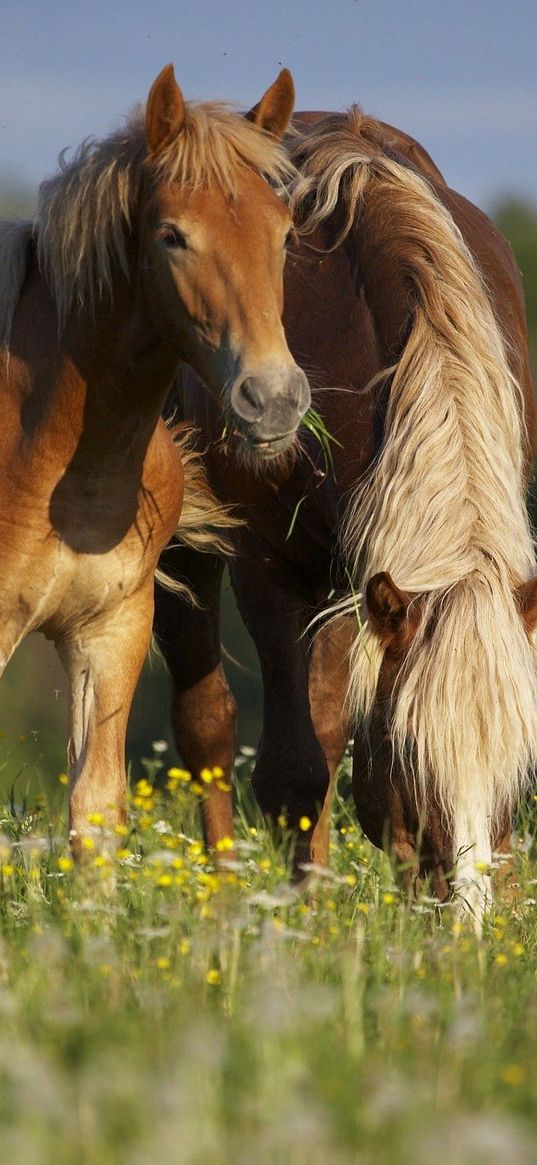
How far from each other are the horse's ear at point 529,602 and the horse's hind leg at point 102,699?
1072mm

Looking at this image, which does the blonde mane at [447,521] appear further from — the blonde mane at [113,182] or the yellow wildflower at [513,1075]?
the yellow wildflower at [513,1075]

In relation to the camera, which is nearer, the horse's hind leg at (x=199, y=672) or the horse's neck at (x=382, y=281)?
the horse's neck at (x=382, y=281)

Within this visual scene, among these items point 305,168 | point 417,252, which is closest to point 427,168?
point 305,168

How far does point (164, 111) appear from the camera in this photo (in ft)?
11.4

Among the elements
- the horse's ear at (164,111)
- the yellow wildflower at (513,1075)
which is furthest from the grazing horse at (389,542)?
the yellow wildflower at (513,1075)

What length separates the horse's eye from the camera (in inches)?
134

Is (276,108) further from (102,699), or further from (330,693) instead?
(330,693)

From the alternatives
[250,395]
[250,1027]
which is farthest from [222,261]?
[250,1027]

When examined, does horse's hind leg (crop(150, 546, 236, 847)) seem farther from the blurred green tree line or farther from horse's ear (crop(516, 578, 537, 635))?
the blurred green tree line

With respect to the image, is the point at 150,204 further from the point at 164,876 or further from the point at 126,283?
the point at 164,876

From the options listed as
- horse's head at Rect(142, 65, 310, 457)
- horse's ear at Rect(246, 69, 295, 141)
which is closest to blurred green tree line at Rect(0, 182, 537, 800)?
horse's ear at Rect(246, 69, 295, 141)

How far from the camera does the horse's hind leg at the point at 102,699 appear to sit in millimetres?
4051

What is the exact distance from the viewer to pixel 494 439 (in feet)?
13.6

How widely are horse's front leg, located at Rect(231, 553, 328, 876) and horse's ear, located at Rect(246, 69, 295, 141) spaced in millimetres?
1688
